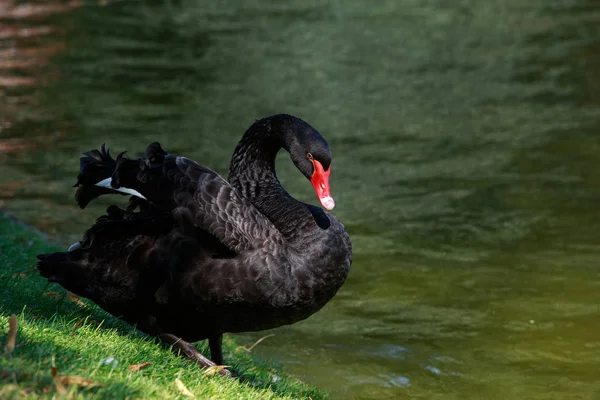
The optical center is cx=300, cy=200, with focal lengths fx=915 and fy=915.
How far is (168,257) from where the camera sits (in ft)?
16.4

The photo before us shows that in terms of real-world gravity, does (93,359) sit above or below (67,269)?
below

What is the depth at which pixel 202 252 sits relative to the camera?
4.95m

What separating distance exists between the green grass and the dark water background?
1187 millimetres

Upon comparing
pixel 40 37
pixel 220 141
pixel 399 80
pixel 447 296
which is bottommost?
pixel 447 296

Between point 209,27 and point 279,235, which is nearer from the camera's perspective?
point 279,235

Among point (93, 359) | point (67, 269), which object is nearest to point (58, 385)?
point (93, 359)

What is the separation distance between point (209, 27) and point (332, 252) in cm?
1880

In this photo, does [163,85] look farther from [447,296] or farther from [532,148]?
[447,296]

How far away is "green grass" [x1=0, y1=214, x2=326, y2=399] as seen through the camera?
3.69m

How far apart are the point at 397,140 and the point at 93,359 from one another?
32.6 ft

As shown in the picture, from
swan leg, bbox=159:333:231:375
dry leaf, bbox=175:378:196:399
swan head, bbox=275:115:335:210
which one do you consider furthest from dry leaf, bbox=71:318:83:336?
swan head, bbox=275:115:335:210

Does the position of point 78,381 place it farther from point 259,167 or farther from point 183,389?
point 259,167

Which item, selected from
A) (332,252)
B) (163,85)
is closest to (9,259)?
(332,252)

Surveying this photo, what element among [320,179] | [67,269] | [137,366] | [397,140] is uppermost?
[397,140]
